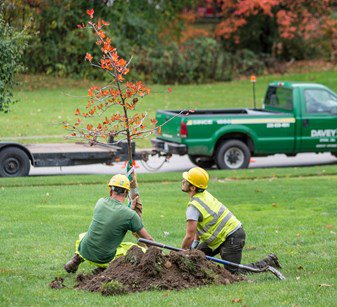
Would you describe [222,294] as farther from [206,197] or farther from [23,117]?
[23,117]

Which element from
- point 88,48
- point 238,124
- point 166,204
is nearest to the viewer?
point 166,204

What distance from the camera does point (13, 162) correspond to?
19.3 m

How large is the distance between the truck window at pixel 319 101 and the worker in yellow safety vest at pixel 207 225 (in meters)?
11.6

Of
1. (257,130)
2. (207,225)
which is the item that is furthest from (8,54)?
(257,130)

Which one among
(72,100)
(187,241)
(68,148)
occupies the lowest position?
(72,100)

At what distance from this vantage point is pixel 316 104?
2158 centimetres

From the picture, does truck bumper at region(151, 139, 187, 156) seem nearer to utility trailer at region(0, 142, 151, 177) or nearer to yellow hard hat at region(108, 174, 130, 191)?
utility trailer at region(0, 142, 151, 177)

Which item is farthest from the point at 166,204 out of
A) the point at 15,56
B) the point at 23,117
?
the point at 23,117

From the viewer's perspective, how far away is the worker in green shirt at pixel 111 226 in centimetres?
969

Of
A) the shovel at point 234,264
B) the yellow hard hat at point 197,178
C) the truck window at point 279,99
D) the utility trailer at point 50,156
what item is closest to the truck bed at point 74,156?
the utility trailer at point 50,156

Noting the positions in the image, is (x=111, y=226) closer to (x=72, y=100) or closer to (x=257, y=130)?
(x=257, y=130)

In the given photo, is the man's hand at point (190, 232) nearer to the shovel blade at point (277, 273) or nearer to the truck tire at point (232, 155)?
the shovel blade at point (277, 273)

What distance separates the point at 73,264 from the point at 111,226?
77 cm

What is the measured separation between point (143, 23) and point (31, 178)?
1976 centimetres
